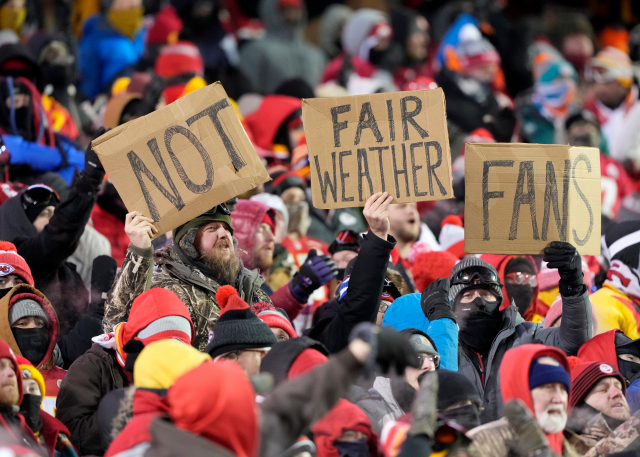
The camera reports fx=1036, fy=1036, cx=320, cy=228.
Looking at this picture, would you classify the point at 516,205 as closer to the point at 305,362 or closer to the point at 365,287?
the point at 365,287

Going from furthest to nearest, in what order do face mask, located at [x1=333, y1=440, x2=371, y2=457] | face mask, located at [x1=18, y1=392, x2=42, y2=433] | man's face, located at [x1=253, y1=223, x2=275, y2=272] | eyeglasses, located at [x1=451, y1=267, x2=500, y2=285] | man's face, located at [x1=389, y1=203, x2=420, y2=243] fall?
1. man's face, located at [x1=389, y1=203, x2=420, y2=243]
2. man's face, located at [x1=253, y1=223, x2=275, y2=272]
3. eyeglasses, located at [x1=451, y1=267, x2=500, y2=285]
4. face mask, located at [x1=18, y1=392, x2=42, y2=433]
5. face mask, located at [x1=333, y1=440, x2=371, y2=457]

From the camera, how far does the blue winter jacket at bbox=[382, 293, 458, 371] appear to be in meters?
5.43

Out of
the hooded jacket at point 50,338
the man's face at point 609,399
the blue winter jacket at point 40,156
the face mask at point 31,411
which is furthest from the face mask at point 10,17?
the man's face at point 609,399

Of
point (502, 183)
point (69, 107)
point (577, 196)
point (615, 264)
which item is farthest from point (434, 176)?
point (69, 107)

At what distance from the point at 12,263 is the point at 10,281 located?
3.9 inches

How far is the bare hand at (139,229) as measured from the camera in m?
5.26

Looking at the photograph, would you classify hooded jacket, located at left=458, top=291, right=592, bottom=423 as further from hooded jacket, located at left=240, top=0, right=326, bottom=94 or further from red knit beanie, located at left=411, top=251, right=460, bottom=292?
hooded jacket, located at left=240, top=0, right=326, bottom=94

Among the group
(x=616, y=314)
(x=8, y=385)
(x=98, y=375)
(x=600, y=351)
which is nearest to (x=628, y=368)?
(x=600, y=351)

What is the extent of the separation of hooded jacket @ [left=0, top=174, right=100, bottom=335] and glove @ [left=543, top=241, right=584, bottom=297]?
2.61 meters

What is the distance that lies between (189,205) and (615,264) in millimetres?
3212

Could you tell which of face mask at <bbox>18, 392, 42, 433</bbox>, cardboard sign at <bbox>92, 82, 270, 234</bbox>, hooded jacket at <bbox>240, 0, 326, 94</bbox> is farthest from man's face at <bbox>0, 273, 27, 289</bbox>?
hooded jacket at <bbox>240, 0, 326, 94</bbox>

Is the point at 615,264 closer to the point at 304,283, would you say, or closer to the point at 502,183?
the point at 502,183

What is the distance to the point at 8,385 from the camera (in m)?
4.27

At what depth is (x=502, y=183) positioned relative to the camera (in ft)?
18.9
